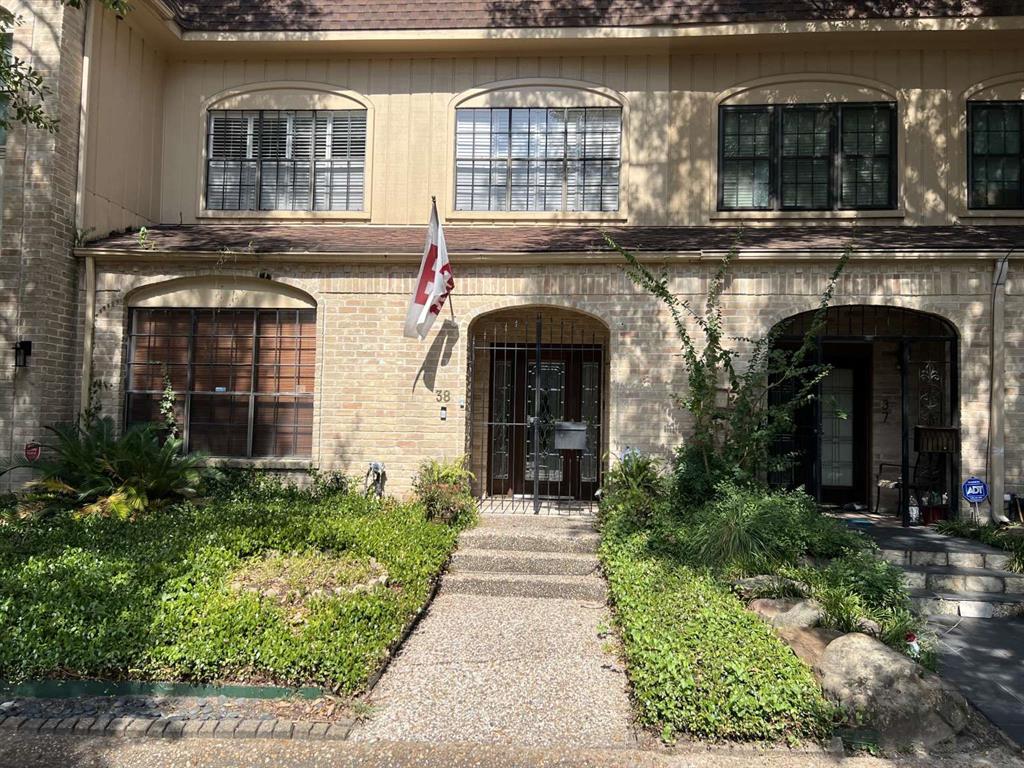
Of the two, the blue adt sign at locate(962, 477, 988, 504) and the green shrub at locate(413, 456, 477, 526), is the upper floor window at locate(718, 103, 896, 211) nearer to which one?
the blue adt sign at locate(962, 477, 988, 504)

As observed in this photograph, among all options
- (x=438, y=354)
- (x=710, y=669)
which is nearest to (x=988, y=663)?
(x=710, y=669)

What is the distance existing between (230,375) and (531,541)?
5.09m

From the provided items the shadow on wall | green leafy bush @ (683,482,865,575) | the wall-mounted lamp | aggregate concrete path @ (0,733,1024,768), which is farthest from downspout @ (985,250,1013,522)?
the wall-mounted lamp

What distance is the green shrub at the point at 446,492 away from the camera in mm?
7930

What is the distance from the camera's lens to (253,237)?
31.6ft

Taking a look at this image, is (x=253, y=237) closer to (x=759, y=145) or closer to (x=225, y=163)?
(x=225, y=163)

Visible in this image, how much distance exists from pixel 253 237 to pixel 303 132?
2.30 m

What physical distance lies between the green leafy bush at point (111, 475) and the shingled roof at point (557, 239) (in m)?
2.69

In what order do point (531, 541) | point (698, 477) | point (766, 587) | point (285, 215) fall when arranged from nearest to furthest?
1. point (766, 587)
2. point (531, 541)
3. point (698, 477)
4. point (285, 215)

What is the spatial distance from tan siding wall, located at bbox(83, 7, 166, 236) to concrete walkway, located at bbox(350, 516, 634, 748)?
732 cm

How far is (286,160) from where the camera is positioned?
1076cm

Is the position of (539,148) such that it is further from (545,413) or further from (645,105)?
(545,413)

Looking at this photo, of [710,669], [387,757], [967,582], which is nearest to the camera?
[387,757]

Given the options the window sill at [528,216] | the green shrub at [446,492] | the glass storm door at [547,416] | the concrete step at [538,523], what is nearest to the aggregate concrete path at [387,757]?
the concrete step at [538,523]
